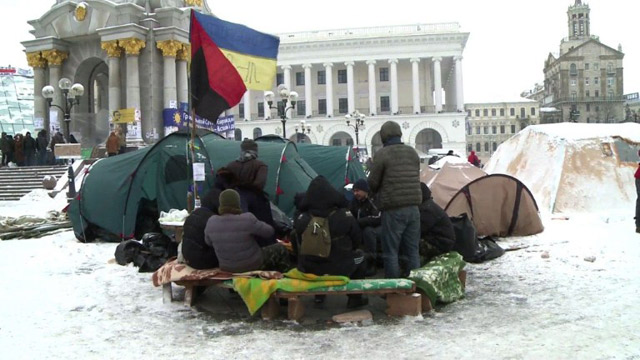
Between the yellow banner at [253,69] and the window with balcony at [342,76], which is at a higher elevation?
the window with balcony at [342,76]

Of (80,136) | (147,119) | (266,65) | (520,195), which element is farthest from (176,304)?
(80,136)

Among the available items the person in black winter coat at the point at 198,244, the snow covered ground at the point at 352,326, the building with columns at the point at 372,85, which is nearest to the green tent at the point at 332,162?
the snow covered ground at the point at 352,326

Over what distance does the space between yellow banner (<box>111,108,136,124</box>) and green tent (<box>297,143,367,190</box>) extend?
1364cm

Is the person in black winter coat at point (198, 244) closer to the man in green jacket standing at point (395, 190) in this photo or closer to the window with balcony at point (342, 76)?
the man in green jacket standing at point (395, 190)

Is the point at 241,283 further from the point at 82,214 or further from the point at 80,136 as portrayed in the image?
the point at 80,136

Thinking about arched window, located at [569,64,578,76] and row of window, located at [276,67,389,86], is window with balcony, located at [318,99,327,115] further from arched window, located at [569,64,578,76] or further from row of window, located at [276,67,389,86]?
arched window, located at [569,64,578,76]

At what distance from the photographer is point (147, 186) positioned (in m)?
9.80

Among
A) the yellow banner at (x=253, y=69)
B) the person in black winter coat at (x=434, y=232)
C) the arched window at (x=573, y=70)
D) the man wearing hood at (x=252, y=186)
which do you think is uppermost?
the arched window at (x=573, y=70)

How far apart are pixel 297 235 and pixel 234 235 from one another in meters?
0.64

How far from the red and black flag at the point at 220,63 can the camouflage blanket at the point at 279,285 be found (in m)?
3.06

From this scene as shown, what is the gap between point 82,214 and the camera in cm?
993

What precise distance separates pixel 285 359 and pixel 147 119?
72.8 feet

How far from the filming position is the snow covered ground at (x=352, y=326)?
4500 mm

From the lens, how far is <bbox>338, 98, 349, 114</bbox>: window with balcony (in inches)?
2717
